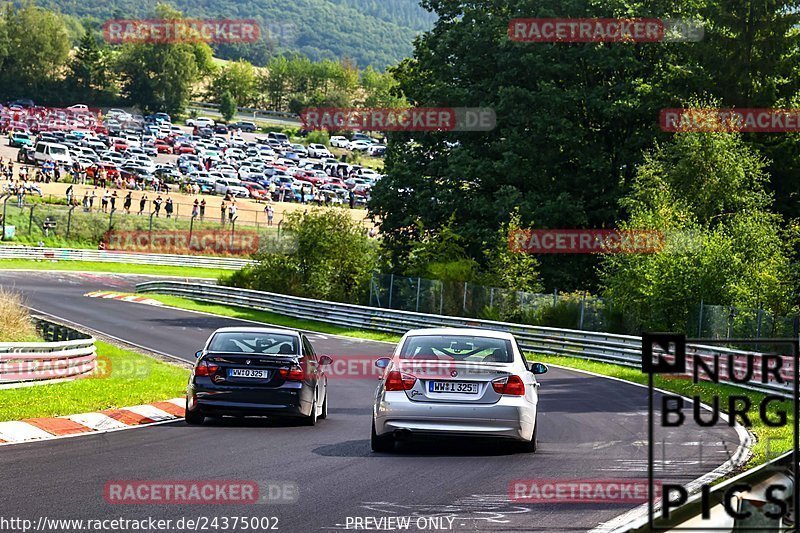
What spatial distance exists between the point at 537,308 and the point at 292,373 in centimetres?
2465

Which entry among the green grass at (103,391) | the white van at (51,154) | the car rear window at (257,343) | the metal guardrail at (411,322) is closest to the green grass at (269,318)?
the metal guardrail at (411,322)

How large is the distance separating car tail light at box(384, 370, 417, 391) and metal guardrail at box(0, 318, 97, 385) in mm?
9282

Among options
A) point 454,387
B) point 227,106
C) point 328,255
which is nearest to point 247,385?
point 454,387

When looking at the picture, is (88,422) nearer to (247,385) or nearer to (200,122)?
(247,385)

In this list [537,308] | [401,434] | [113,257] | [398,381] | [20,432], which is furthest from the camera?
[113,257]

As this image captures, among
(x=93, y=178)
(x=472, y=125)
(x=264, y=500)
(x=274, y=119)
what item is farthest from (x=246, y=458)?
(x=274, y=119)

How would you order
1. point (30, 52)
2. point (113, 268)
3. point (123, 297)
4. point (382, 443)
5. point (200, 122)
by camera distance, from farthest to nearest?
point (200, 122), point (30, 52), point (113, 268), point (123, 297), point (382, 443)

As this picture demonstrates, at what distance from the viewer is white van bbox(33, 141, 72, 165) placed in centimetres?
9856

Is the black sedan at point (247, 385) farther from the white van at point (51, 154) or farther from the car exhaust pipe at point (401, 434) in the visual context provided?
the white van at point (51, 154)

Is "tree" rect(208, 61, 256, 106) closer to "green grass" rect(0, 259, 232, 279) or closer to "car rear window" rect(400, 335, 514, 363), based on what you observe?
"green grass" rect(0, 259, 232, 279)

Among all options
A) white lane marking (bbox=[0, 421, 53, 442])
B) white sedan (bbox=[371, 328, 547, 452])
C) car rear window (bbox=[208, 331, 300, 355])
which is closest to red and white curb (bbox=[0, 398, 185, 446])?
white lane marking (bbox=[0, 421, 53, 442])

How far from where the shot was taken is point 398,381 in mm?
13781

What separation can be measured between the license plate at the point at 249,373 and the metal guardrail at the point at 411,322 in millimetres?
10571

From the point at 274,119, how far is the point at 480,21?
13202cm
